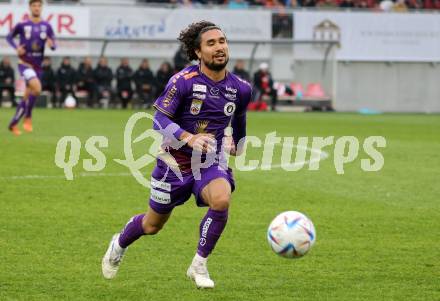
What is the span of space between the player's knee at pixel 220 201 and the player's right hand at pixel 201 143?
0.35m

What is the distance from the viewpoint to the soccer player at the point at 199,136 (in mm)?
7211

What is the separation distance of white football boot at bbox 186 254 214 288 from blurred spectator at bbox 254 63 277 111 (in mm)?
27467

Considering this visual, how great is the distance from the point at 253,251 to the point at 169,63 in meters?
26.4

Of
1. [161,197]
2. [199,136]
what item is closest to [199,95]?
[199,136]

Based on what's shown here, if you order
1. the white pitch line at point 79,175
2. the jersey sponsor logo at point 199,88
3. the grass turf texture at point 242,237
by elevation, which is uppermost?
the jersey sponsor logo at point 199,88

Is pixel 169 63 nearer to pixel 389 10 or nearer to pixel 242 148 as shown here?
pixel 389 10

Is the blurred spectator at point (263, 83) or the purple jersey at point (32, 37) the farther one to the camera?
the blurred spectator at point (263, 83)

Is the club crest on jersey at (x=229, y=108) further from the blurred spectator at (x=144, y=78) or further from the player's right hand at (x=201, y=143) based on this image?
the blurred spectator at (x=144, y=78)

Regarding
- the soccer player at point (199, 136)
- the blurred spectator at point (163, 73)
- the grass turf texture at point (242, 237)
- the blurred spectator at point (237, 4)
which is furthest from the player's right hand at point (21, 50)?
the blurred spectator at point (237, 4)

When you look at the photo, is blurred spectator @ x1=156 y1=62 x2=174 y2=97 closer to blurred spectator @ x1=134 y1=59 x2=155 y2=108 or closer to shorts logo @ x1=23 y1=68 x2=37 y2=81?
blurred spectator @ x1=134 y1=59 x2=155 y2=108

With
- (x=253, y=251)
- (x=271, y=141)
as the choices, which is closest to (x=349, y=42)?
(x=271, y=141)

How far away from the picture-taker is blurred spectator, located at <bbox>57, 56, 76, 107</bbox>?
33.0 metres

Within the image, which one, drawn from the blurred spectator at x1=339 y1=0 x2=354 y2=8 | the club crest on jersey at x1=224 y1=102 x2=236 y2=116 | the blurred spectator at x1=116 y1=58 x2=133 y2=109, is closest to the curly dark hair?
the club crest on jersey at x1=224 y1=102 x2=236 y2=116

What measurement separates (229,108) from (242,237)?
228 centimetres
